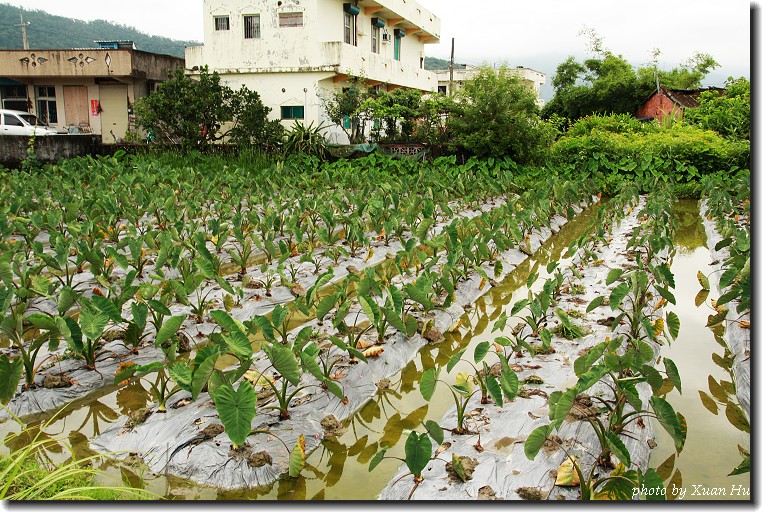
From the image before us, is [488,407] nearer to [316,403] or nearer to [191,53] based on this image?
[316,403]

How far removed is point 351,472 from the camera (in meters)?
3.26

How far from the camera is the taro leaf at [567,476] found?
2.84 metres

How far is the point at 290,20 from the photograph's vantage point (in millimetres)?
19547

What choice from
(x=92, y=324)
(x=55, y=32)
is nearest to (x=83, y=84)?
(x=55, y=32)

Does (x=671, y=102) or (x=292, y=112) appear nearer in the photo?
(x=292, y=112)

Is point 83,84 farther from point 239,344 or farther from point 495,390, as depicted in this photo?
point 495,390

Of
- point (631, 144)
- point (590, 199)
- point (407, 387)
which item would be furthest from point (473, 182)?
point (407, 387)

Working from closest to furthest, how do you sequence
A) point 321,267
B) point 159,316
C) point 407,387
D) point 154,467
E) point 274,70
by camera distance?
point 154,467
point 407,387
point 159,316
point 321,267
point 274,70

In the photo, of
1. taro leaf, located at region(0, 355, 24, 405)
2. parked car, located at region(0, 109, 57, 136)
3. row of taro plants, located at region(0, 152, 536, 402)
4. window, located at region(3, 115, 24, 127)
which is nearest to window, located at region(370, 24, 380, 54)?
row of taro plants, located at region(0, 152, 536, 402)

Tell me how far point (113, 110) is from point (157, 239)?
18.5 m

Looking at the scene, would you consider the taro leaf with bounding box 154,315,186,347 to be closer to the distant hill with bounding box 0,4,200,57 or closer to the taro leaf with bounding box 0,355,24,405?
the taro leaf with bounding box 0,355,24,405

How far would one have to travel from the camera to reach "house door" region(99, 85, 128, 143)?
23031mm

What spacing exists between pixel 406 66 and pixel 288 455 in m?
23.2

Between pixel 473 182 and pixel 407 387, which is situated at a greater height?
pixel 473 182
